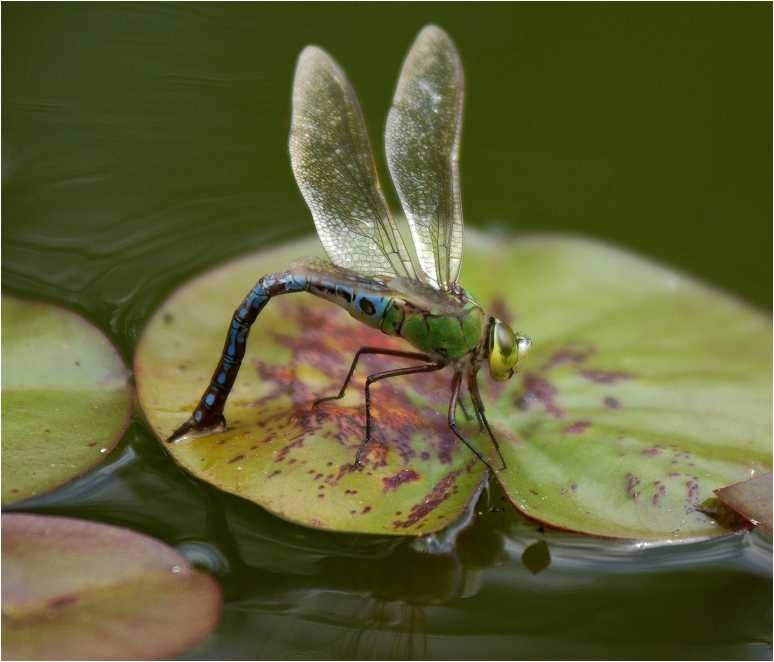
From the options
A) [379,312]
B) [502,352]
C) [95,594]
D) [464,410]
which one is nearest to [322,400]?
[379,312]

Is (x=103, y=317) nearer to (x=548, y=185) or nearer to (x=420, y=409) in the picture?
(x=420, y=409)

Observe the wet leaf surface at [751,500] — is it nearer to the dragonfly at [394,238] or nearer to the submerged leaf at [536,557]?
the submerged leaf at [536,557]

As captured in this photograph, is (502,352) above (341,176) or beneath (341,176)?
beneath

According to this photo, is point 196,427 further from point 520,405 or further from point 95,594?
point 520,405

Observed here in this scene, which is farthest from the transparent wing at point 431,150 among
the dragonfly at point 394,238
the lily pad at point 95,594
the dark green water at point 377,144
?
the lily pad at point 95,594

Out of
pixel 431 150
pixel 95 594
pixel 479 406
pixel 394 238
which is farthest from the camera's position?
pixel 431 150

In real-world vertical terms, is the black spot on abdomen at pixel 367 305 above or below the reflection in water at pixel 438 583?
above

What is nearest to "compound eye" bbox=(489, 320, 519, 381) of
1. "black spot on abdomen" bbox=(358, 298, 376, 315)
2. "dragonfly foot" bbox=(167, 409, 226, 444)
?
"black spot on abdomen" bbox=(358, 298, 376, 315)
